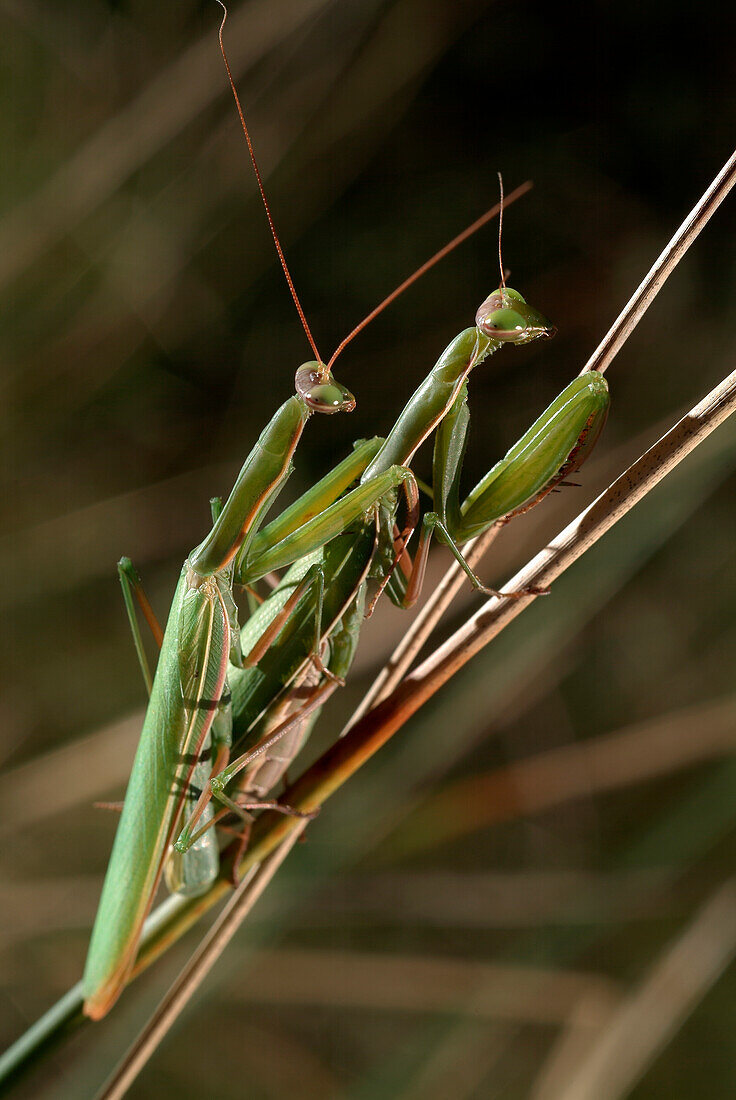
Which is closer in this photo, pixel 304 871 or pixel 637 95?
pixel 304 871

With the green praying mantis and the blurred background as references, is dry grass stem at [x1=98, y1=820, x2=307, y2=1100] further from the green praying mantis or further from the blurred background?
the blurred background

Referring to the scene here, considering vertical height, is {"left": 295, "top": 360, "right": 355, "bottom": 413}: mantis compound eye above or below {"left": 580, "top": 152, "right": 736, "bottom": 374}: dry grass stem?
above

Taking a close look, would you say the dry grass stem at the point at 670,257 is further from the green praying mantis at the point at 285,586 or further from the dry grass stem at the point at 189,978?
the dry grass stem at the point at 189,978

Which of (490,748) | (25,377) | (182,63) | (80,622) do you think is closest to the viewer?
(182,63)

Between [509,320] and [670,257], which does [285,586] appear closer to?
[509,320]

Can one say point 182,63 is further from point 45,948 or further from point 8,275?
point 45,948

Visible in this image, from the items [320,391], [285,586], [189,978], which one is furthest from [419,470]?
[189,978]

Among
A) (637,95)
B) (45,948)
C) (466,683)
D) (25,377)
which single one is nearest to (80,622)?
(25,377)

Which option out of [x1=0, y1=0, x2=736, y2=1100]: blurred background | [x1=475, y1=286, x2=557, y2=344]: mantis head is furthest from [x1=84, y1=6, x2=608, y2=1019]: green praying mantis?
[x1=0, y1=0, x2=736, y2=1100]: blurred background
